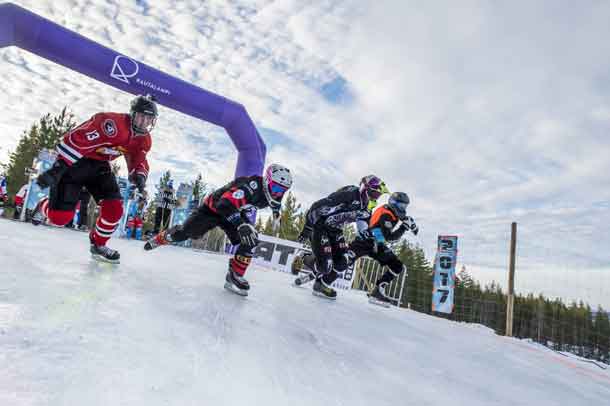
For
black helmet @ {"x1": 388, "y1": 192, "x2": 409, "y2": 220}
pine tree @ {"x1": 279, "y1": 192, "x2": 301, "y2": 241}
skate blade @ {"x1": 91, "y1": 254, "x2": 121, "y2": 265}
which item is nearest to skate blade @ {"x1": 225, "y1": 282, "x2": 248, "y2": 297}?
skate blade @ {"x1": 91, "y1": 254, "x2": 121, "y2": 265}

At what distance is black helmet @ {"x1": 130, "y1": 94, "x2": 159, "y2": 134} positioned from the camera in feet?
9.94

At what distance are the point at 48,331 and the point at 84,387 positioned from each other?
0.46 m

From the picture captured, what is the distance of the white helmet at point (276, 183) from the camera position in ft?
10.7

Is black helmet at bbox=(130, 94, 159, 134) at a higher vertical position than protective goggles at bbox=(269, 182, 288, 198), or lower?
higher

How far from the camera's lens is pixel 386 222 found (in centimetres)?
506

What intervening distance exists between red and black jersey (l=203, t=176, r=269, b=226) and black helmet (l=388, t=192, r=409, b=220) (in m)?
2.44

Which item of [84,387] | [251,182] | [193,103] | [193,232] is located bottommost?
[84,387]

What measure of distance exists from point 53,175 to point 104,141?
0.50 metres

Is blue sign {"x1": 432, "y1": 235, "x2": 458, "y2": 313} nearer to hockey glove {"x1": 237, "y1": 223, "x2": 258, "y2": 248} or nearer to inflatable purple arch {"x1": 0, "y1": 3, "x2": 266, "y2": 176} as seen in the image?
inflatable purple arch {"x1": 0, "y1": 3, "x2": 266, "y2": 176}

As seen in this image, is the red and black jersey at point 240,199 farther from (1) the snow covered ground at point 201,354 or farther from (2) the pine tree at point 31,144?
(2) the pine tree at point 31,144

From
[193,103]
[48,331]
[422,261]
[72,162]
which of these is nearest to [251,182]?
[72,162]

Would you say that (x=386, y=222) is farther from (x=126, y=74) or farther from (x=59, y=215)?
(x=126, y=74)

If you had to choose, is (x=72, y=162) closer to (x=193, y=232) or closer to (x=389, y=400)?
(x=193, y=232)

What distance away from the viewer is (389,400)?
4.40 feet
